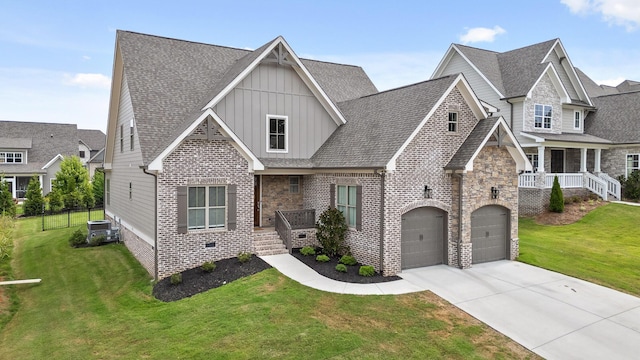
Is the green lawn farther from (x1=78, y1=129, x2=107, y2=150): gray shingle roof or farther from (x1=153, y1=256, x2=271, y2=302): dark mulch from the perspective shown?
(x1=78, y1=129, x2=107, y2=150): gray shingle roof

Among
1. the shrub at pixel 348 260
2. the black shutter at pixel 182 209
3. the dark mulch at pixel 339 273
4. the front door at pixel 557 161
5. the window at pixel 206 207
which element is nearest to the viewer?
the dark mulch at pixel 339 273

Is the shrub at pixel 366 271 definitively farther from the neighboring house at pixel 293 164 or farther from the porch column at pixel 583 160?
the porch column at pixel 583 160

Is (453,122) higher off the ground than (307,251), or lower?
higher

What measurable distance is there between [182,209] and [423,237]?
8.32 m

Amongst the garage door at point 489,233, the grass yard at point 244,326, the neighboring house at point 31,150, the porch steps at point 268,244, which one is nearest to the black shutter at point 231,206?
the porch steps at point 268,244

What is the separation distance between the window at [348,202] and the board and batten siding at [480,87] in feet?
54.0

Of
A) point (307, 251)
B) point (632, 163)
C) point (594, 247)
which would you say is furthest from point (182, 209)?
point (632, 163)

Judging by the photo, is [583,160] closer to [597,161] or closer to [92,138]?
[597,161]

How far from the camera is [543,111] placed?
25641mm

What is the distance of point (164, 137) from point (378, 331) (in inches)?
400

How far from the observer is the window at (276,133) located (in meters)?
15.8

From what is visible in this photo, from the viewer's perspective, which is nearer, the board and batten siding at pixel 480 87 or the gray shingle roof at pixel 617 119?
the board and batten siding at pixel 480 87

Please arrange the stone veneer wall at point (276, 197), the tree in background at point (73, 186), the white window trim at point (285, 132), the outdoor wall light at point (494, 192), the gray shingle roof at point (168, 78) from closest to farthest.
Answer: the gray shingle roof at point (168, 78)
the outdoor wall light at point (494, 192)
the white window trim at point (285, 132)
the stone veneer wall at point (276, 197)
the tree in background at point (73, 186)

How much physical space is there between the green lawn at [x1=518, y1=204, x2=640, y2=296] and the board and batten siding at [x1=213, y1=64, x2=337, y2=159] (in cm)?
988
